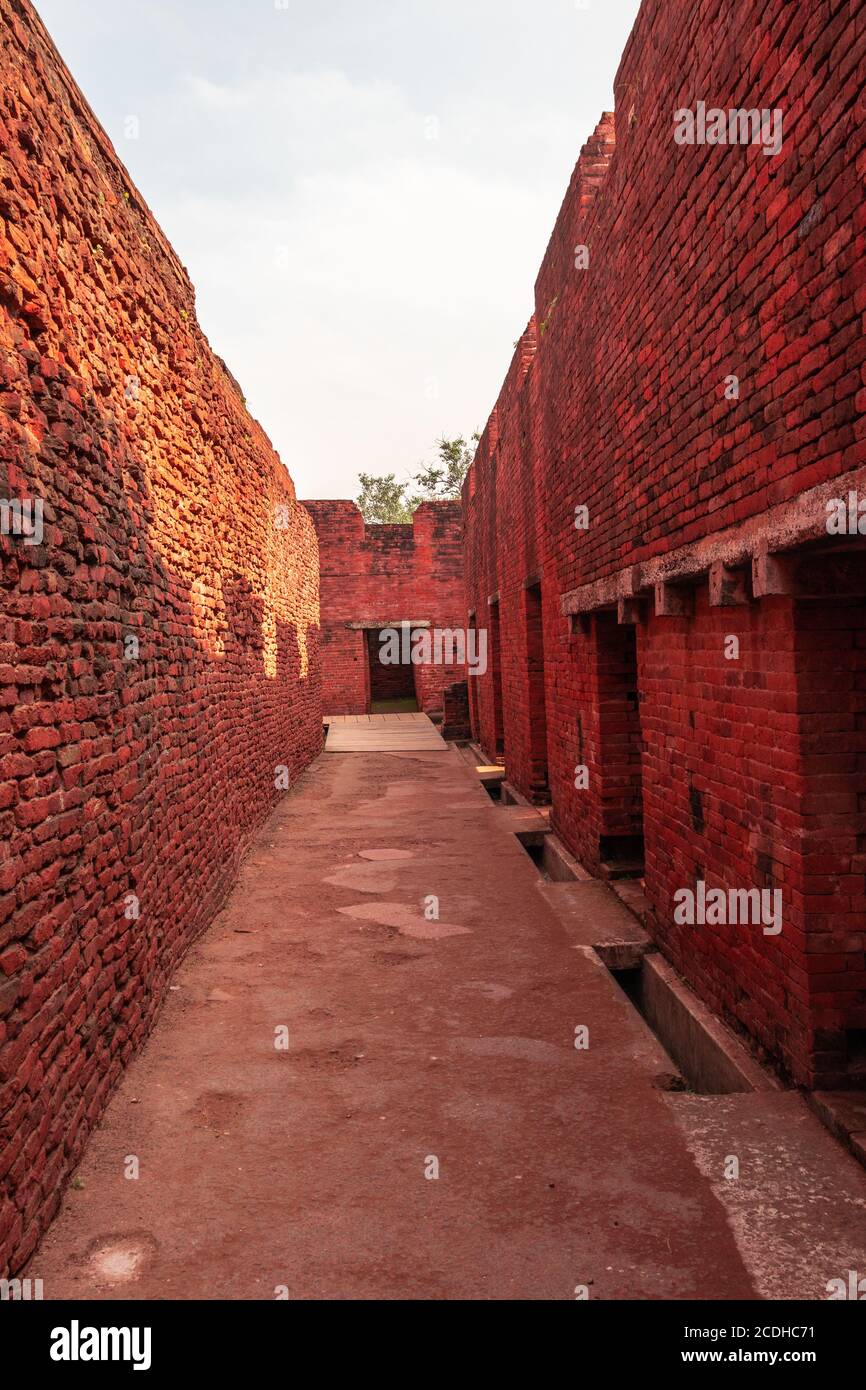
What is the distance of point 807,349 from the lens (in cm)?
302

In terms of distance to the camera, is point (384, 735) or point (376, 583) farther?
point (376, 583)

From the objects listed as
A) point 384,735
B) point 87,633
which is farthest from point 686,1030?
point 384,735

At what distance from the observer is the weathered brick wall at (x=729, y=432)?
2910 millimetres

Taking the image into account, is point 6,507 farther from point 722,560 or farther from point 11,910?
point 722,560

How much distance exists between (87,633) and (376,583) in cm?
1971

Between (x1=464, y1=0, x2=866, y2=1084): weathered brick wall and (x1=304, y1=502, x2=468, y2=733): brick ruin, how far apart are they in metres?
16.6

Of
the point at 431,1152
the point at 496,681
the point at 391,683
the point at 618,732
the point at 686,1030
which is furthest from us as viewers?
the point at 391,683

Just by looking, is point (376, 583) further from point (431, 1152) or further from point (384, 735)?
point (431, 1152)

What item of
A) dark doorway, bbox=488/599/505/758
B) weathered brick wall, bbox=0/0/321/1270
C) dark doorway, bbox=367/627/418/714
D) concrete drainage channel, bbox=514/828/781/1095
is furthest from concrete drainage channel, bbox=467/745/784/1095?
dark doorway, bbox=367/627/418/714

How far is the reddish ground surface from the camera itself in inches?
103

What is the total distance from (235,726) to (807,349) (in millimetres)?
6014

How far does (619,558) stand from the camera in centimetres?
575

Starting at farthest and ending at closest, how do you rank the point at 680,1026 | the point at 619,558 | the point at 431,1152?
the point at 619,558, the point at 680,1026, the point at 431,1152

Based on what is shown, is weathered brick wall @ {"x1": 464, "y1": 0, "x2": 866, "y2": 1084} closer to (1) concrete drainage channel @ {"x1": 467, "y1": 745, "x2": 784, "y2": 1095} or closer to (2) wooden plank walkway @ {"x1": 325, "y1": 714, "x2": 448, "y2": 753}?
(1) concrete drainage channel @ {"x1": 467, "y1": 745, "x2": 784, "y2": 1095}
